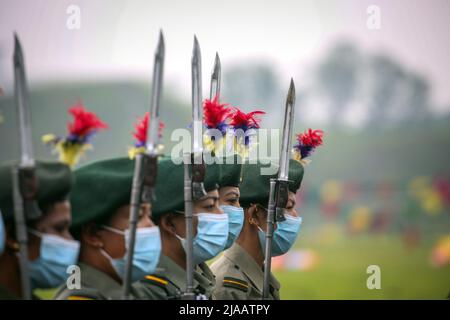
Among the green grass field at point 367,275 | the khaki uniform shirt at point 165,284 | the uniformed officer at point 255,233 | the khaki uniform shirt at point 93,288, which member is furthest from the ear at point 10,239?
the green grass field at point 367,275

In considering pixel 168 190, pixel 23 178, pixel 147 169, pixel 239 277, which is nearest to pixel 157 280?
pixel 168 190

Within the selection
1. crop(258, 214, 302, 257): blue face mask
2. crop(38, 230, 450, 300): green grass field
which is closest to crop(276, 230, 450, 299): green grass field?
crop(38, 230, 450, 300): green grass field

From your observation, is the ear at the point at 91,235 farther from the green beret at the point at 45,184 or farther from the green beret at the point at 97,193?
the green beret at the point at 45,184

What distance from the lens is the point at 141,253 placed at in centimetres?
676

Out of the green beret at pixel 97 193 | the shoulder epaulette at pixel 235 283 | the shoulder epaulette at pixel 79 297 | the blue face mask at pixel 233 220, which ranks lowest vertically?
the shoulder epaulette at pixel 235 283

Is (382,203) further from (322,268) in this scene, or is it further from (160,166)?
(160,166)

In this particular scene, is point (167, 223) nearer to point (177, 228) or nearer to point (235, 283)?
point (177, 228)

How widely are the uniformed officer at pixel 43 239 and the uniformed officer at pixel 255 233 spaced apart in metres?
2.33

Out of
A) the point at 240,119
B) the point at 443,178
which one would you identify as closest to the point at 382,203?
the point at 443,178

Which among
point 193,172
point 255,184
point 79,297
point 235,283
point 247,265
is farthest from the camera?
point 255,184

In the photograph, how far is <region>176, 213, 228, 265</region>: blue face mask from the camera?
758 cm

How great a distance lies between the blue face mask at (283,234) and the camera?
340 inches

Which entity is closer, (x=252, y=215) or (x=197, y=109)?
(x=197, y=109)

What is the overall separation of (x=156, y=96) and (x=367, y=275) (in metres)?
9.84
